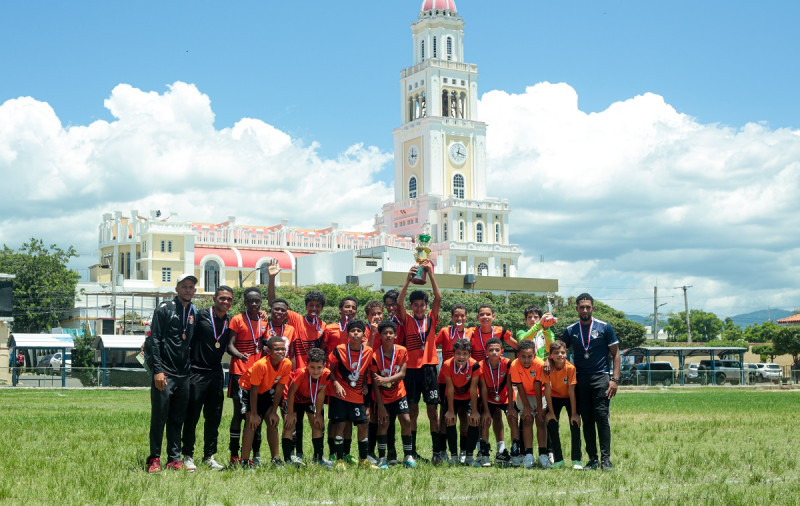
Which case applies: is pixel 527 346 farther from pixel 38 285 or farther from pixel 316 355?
pixel 38 285

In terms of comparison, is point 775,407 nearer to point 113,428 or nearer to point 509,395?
point 509,395

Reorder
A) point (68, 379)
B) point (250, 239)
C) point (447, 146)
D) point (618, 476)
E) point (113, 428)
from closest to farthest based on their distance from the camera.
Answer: point (618, 476) < point (113, 428) < point (68, 379) < point (250, 239) < point (447, 146)

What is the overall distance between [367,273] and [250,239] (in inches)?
1044

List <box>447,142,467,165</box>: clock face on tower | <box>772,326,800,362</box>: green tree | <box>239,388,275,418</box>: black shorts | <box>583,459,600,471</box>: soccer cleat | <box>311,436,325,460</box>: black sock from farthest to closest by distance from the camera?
1. <box>447,142,467,165</box>: clock face on tower
2. <box>772,326,800,362</box>: green tree
3. <box>583,459,600,471</box>: soccer cleat
4. <box>311,436,325,460</box>: black sock
5. <box>239,388,275,418</box>: black shorts

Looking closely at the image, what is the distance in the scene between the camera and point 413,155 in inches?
5167

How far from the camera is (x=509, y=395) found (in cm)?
1217

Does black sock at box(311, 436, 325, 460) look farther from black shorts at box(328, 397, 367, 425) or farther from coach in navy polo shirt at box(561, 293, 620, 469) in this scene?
coach in navy polo shirt at box(561, 293, 620, 469)

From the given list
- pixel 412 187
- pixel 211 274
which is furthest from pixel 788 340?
pixel 412 187

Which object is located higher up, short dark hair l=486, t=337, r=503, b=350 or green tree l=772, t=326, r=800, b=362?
short dark hair l=486, t=337, r=503, b=350

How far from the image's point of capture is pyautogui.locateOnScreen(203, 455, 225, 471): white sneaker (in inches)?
429

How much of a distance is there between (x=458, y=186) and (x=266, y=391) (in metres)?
120

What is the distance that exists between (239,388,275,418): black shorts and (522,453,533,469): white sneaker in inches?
119

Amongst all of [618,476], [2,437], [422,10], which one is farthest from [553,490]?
[422,10]

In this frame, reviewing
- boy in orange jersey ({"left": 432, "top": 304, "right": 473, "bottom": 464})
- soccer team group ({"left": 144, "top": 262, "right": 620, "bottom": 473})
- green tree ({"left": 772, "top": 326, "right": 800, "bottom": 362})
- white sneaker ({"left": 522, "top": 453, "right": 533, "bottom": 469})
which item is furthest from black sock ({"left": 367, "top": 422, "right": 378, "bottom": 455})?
green tree ({"left": 772, "top": 326, "right": 800, "bottom": 362})
